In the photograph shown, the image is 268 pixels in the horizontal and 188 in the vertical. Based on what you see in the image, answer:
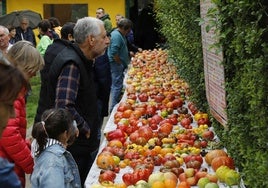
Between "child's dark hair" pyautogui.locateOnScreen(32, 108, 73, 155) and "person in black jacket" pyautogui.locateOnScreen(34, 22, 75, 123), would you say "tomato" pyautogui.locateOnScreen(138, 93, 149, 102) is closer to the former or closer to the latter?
"person in black jacket" pyautogui.locateOnScreen(34, 22, 75, 123)

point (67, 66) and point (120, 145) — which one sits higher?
point (67, 66)

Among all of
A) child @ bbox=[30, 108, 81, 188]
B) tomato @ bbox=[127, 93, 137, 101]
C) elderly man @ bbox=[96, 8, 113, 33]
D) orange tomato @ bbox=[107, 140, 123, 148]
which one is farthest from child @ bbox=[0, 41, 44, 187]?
elderly man @ bbox=[96, 8, 113, 33]

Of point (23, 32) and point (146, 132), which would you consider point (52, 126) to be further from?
point (23, 32)

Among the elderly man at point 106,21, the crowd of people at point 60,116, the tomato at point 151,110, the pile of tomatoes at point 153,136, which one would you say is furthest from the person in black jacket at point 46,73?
the elderly man at point 106,21

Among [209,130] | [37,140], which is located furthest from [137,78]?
[37,140]

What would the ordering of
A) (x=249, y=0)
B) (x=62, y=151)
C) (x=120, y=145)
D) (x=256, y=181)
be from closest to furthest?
1. (x=249, y=0)
2. (x=256, y=181)
3. (x=62, y=151)
4. (x=120, y=145)

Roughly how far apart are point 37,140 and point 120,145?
62.3 inches

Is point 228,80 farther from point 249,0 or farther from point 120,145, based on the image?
point 120,145

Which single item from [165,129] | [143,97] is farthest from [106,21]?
[165,129]

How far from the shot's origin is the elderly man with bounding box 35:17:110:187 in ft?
14.9

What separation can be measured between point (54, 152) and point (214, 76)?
159 centimetres

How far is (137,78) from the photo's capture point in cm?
1102

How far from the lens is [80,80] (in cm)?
465

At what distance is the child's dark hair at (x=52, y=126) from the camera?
13.3 ft
